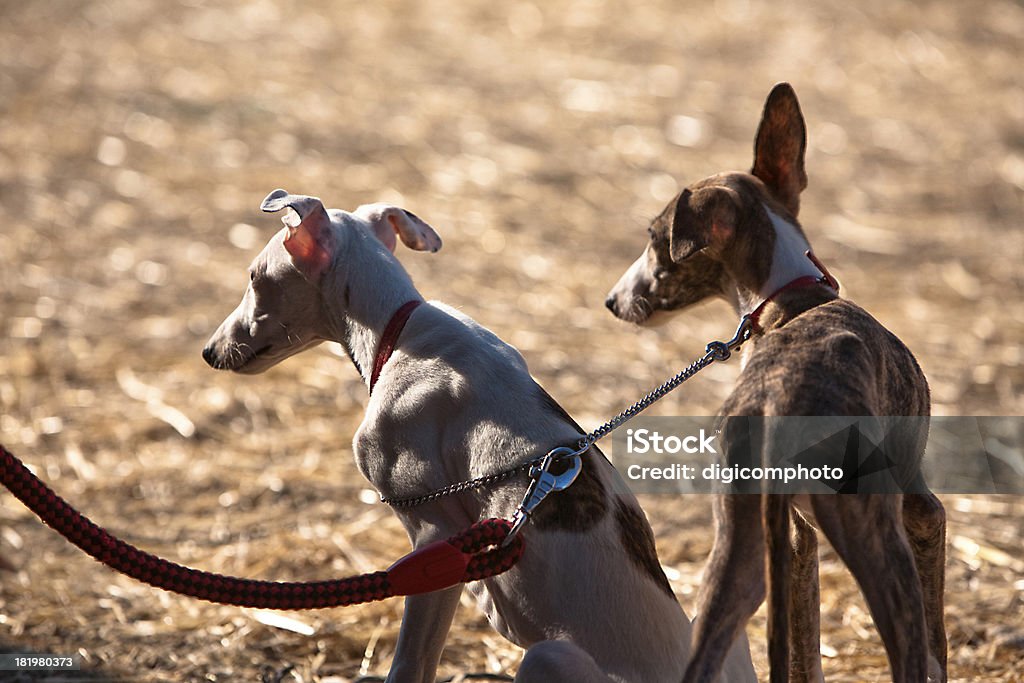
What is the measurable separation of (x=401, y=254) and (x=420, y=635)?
625cm

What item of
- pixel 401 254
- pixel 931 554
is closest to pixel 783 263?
pixel 931 554

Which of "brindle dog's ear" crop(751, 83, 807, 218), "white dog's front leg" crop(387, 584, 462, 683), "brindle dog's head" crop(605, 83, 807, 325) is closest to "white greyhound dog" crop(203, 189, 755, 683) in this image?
"white dog's front leg" crop(387, 584, 462, 683)

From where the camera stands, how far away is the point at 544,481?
3525 mm

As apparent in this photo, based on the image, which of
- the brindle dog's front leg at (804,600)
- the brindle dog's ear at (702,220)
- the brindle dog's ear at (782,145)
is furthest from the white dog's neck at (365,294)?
the brindle dog's front leg at (804,600)

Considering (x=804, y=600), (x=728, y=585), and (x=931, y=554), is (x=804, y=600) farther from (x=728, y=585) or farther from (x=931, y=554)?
(x=728, y=585)

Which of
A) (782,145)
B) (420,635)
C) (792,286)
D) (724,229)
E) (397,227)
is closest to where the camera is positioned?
(420,635)

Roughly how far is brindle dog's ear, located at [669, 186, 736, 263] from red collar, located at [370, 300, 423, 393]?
830 mm

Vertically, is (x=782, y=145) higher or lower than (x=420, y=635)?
higher

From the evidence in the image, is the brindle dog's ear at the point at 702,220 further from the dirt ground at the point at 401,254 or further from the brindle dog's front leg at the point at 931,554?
the dirt ground at the point at 401,254

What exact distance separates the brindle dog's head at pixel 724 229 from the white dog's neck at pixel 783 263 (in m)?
0.02

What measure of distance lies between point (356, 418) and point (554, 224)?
3.58 metres

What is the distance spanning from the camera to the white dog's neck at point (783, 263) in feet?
13.0

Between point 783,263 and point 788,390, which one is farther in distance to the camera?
point 783,263

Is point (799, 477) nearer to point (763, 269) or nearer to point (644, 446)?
point (763, 269)
